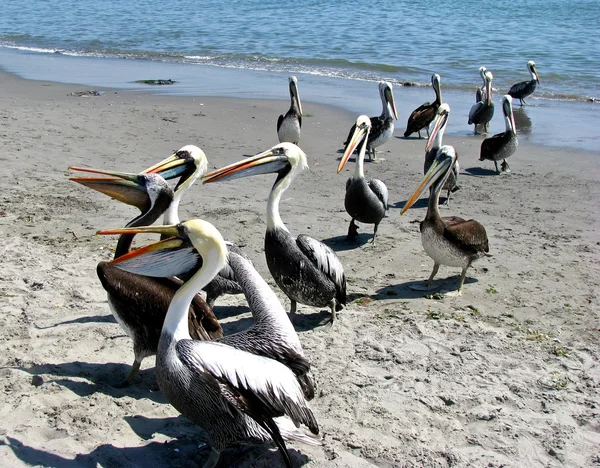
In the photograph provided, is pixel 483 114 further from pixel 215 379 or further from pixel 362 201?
pixel 215 379

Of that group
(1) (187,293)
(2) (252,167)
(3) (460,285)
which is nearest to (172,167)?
(2) (252,167)

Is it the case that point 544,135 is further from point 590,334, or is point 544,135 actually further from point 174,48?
point 174,48

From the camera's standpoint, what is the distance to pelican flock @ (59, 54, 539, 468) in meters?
3.44

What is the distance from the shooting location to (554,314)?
5594mm

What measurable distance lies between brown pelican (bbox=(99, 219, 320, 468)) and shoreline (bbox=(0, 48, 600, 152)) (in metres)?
9.00

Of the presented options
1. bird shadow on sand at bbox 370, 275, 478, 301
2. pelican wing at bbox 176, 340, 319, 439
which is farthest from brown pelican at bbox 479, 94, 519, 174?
pelican wing at bbox 176, 340, 319, 439

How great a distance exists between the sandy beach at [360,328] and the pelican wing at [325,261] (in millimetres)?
266

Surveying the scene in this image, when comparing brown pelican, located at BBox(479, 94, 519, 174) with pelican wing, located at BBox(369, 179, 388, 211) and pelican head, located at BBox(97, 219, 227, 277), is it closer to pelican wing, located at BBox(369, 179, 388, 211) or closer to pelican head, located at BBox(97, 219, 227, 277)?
pelican wing, located at BBox(369, 179, 388, 211)

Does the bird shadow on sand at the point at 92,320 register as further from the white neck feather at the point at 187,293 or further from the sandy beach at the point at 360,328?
the white neck feather at the point at 187,293

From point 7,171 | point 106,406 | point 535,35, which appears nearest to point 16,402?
point 106,406

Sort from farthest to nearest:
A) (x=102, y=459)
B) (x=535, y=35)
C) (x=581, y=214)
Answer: (x=535, y=35), (x=581, y=214), (x=102, y=459)

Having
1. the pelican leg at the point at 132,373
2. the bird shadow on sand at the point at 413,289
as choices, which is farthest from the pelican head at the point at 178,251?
the bird shadow on sand at the point at 413,289

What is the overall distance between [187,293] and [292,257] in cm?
191

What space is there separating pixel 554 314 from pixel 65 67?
15.5 m
